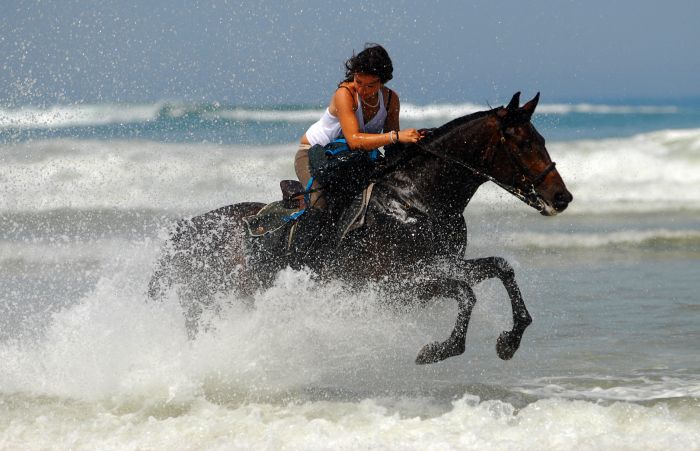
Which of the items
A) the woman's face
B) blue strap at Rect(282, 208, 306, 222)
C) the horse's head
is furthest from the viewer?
blue strap at Rect(282, 208, 306, 222)

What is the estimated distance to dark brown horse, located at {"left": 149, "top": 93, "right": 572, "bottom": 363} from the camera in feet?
21.3

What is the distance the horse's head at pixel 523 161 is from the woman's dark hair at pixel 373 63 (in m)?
0.83

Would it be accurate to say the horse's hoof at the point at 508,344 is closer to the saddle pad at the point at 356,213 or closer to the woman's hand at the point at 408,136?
the saddle pad at the point at 356,213

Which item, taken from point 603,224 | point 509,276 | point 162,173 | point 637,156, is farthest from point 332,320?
point 637,156

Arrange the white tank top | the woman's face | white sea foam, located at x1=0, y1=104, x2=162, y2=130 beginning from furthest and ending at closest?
white sea foam, located at x1=0, y1=104, x2=162, y2=130
the white tank top
the woman's face

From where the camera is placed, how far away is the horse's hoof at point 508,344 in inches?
268

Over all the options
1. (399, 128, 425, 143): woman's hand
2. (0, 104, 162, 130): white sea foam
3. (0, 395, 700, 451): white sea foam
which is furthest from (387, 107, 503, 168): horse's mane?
(0, 104, 162, 130): white sea foam

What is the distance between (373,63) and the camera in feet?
22.4

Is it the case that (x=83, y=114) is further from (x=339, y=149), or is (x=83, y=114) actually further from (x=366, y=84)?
(x=366, y=84)

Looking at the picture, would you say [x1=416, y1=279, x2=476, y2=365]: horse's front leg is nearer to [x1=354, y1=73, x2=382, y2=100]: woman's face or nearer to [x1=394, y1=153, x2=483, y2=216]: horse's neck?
[x1=394, y1=153, x2=483, y2=216]: horse's neck

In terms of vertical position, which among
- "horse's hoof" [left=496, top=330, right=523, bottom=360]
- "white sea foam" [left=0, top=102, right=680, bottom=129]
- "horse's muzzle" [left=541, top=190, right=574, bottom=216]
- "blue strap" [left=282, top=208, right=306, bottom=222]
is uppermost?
"white sea foam" [left=0, top=102, right=680, bottom=129]

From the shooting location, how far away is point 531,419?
250 inches

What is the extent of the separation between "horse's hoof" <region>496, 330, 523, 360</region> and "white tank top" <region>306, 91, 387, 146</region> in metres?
1.74

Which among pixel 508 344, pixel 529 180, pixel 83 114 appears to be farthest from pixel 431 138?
pixel 83 114
